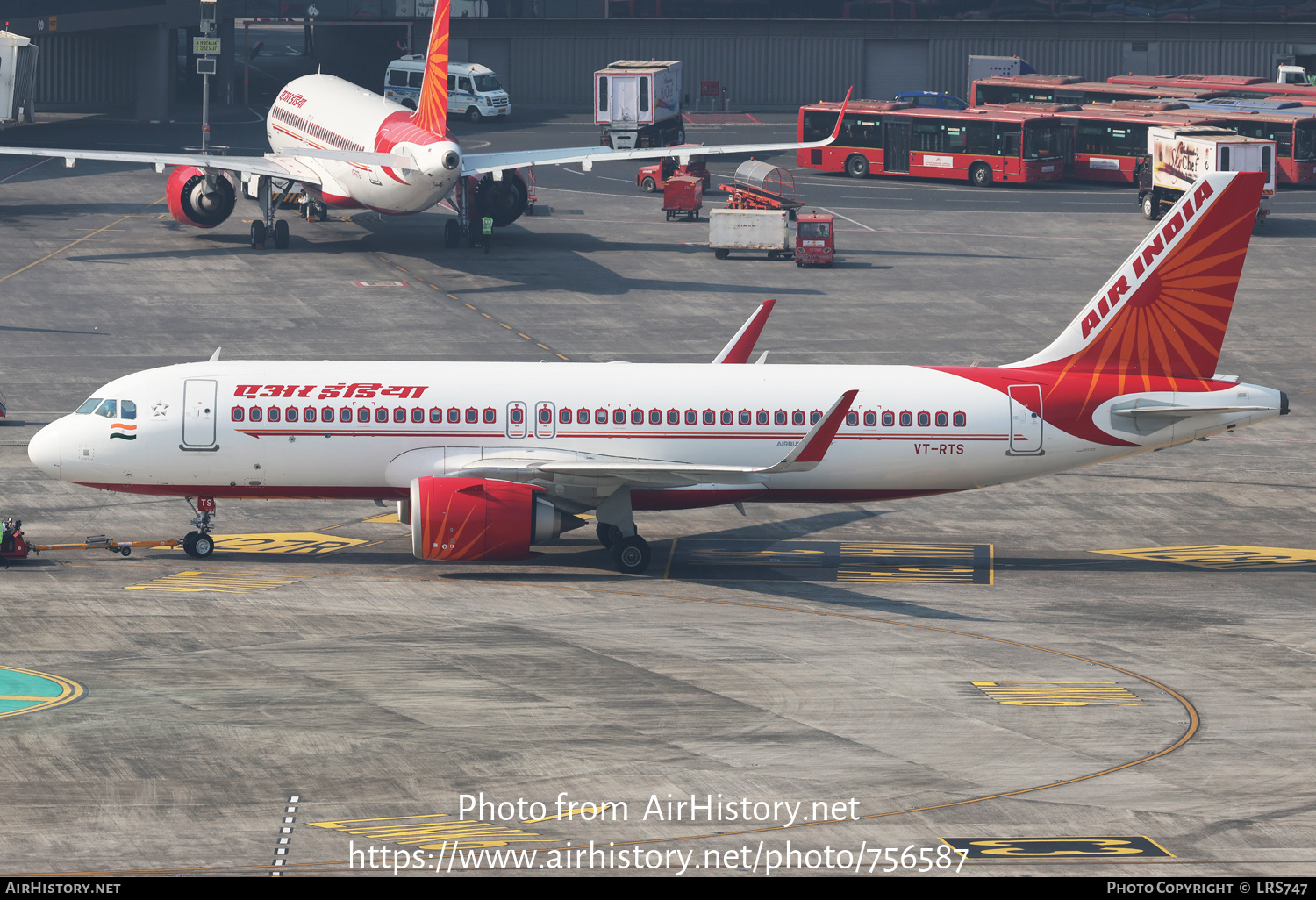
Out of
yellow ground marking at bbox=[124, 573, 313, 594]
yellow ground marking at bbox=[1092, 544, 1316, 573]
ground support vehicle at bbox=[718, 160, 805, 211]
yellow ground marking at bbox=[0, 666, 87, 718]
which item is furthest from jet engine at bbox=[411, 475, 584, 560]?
ground support vehicle at bbox=[718, 160, 805, 211]

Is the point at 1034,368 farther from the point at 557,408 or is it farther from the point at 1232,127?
the point at 1232,127

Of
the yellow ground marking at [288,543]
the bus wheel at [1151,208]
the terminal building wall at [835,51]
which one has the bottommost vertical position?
the yellow ground marking at [288,543]

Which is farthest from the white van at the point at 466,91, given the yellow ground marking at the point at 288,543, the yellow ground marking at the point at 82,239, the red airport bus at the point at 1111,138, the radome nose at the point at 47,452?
the radome nose at the point at 47,452

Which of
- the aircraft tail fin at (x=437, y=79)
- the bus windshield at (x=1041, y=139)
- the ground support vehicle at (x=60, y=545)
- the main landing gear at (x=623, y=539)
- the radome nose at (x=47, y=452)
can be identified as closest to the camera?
the ground support vehicle at (x=60, y=545)

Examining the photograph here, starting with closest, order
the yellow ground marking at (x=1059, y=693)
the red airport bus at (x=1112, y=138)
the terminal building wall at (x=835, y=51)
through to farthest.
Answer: the yellow ground marking at (x=1059, y=693)
the red airport bus at (x=1112, y=138)
the terminal building wall at (x=835, y=51)

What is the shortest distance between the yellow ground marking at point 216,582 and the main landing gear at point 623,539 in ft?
25.0

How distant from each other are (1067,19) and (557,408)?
111448mm

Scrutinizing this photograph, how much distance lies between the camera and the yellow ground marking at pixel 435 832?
82.4ft

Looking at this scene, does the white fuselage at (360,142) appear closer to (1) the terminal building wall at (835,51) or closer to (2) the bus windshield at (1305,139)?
(1) the terminal building wall at (835,51)

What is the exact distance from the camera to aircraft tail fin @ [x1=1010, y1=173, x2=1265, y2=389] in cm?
4159

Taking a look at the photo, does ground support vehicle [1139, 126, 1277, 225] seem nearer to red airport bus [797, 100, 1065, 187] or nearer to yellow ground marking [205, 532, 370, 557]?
red airport bus [797, 100, 1065, 187]

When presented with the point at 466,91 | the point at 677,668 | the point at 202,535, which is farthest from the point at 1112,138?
the point at 677,668

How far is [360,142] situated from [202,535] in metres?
43.1

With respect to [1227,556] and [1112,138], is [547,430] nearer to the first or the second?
[1227,556]
